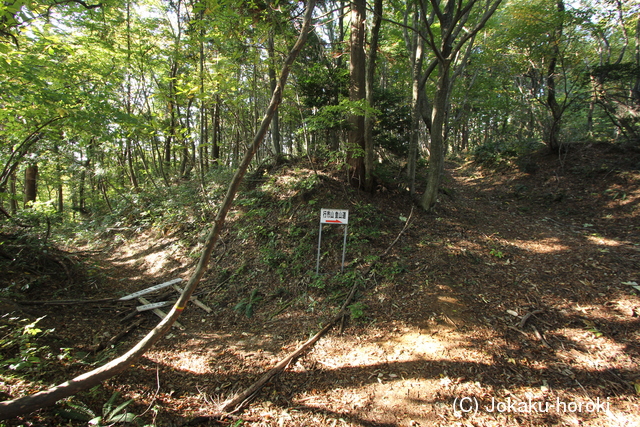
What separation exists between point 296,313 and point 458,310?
2759mm

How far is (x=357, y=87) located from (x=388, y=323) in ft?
19.1

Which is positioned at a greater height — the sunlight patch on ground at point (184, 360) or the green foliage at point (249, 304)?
the green foliage at point (249, 304)

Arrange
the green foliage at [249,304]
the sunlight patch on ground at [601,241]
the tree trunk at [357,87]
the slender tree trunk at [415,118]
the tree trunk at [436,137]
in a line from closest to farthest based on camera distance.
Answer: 1. the green foliage at [249,304]
2. the sunlight patch on ground at [601,241]
3. the tree trunk at [357,87]
4. the tree trunk at [436,137]
5. the slender tree trunk at [415,118]

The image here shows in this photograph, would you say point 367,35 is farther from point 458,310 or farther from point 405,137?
point 458,310

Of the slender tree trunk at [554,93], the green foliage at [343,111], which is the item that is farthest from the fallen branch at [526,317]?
the slender tree trunk at [554,93]

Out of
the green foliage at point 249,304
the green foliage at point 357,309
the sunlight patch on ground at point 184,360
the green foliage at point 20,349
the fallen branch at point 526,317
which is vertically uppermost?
the green foliage at point 20,349

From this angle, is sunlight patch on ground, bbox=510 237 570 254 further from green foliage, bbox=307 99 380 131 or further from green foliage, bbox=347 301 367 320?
green foliage, bbox=307 99 380 131

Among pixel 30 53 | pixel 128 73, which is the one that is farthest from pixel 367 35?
pixel 128 73

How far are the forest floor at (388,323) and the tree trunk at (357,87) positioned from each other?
754 millimetres

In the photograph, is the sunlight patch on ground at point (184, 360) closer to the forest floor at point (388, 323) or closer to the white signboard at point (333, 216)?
the forest floor at point (388, 323)

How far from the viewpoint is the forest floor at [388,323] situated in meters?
2.90

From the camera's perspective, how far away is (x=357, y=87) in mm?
6910

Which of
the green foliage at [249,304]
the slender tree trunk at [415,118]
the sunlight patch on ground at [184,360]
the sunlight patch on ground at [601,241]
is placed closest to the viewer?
the sunlight patch on ground at [184,360]

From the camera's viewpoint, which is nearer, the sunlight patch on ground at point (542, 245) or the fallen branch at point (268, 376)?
the fallen branch at point (268, 376)
